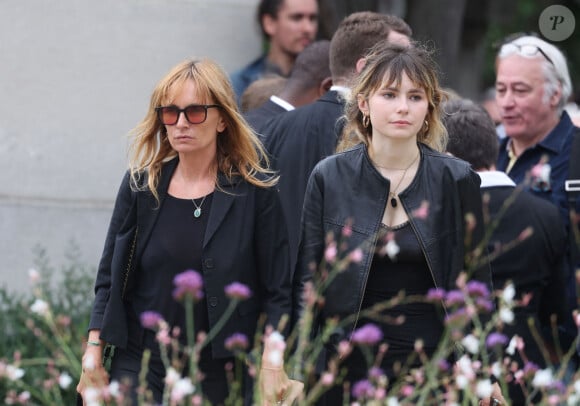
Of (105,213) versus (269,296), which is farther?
(105,213)

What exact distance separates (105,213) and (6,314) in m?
1.29

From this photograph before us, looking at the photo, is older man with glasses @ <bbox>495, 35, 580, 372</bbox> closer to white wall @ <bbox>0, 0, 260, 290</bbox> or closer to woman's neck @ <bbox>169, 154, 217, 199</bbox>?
woman's neck @ <bbox>169, 154, 217, 199</bbox>

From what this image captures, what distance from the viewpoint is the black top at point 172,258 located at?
4.47 m

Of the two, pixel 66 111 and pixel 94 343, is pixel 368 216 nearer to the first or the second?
pixel 94 343

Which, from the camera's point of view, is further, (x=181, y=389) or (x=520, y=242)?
(x=520, y=242)

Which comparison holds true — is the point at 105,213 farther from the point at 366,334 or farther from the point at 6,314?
the point at 366,334

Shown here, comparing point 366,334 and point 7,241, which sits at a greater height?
point 366,334

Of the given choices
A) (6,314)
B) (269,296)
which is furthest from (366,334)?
(6,314)

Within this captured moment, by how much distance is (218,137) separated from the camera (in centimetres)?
478

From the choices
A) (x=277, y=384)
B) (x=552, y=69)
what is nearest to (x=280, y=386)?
(x=277, y=384)

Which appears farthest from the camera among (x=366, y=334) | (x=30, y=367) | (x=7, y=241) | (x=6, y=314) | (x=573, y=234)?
(x=7, y=241)

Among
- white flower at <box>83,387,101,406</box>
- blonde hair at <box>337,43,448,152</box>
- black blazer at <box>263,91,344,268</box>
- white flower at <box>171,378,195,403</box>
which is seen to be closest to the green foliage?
black blazer at <box>263,91,344,268</box>

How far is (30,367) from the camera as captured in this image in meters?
6.56

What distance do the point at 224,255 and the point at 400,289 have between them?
672mm
